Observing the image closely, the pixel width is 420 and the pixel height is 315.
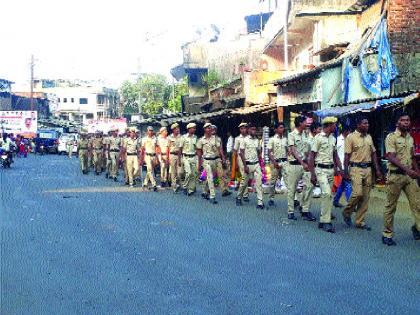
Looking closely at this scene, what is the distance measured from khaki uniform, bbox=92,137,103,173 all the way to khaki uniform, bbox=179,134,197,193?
10.6m

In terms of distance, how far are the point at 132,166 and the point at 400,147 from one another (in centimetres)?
1214

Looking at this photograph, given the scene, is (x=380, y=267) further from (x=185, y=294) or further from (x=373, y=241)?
(x=185, y=294)

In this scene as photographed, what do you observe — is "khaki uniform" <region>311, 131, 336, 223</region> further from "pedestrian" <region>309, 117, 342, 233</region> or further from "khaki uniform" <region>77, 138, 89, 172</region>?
"khaki uniform" <region>77, 138, 89, 172</region>

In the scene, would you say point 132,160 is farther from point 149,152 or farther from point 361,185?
point 361,185

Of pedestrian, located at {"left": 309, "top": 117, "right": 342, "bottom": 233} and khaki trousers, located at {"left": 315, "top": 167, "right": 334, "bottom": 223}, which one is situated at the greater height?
pedestrian, located at {"left": 309, "top": 117, "right": 342, "bottom": 233}

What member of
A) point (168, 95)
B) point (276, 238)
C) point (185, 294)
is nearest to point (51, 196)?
point (276, 238)

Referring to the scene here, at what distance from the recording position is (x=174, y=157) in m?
17.6

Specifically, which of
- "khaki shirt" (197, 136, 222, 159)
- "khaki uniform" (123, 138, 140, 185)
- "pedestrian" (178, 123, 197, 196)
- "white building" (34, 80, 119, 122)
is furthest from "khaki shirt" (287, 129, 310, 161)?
"white building" (34, 80, 119, 122)

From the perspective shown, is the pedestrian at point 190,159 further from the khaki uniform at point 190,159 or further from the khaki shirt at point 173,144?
the khaki shirt at point 173,144

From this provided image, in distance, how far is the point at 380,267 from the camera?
711 centimetres

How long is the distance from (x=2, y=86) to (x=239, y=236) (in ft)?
214

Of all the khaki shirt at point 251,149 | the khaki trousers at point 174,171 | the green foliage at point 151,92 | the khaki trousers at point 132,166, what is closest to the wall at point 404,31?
the khaki shirt at point 251,149

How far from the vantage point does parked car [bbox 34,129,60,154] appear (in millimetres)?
56344

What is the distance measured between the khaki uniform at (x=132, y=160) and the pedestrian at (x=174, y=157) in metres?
1.92
